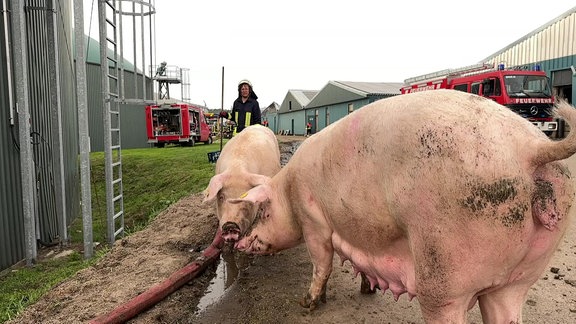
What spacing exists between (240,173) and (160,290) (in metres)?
1.55

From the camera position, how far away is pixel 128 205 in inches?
430

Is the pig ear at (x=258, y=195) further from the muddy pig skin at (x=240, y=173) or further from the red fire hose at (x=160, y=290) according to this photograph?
the red fire hose at (x=160, y=290)

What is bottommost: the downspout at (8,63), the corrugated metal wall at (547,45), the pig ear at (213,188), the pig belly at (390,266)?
the pig belly at (390,266)

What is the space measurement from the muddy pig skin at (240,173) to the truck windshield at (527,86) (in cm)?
1193

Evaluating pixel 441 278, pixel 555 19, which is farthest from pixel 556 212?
pixel 555 19

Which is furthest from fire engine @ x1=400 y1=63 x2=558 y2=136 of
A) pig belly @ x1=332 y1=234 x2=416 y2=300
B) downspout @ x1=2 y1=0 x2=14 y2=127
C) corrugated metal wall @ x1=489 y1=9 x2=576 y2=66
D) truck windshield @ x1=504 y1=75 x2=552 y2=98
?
downspout @ x1=2 y1=0 x2=14 y2=127

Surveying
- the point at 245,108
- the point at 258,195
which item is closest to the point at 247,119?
the point at 245,108

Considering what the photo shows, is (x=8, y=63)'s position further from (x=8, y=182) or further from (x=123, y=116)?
(x=123, y=116)

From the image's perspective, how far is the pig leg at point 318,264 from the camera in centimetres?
354

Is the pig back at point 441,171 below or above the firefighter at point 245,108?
below

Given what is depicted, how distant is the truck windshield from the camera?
49.1 feet

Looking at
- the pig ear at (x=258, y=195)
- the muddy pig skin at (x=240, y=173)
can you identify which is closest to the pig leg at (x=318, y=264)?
the pig ear at (x=258, y=195)

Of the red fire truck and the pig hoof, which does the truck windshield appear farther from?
the red fire truck

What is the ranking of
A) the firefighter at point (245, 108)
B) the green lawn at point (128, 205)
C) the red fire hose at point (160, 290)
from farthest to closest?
the firefighter at point (245, 108), the green lawn at point (128, 205), the red fire hose at point (160, 290)
